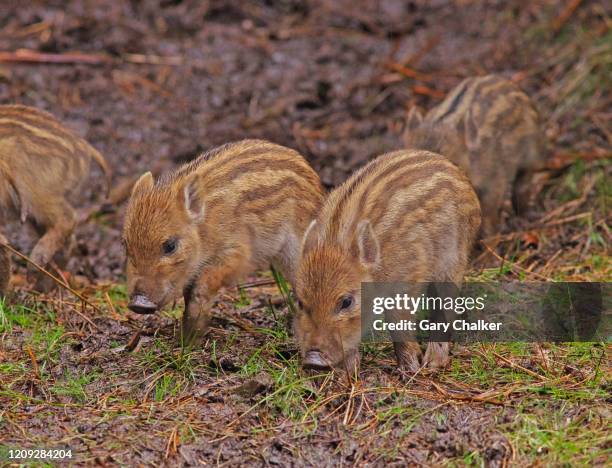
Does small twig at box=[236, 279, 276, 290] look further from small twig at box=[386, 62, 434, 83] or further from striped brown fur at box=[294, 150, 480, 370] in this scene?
small twig at box=[386, 62, 434, 83]

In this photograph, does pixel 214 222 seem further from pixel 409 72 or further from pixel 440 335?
pixel 409 72

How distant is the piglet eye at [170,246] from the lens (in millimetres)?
5301

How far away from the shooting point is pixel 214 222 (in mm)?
5535

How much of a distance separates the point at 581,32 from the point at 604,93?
89 cm

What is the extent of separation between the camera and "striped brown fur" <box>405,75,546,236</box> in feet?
24.1

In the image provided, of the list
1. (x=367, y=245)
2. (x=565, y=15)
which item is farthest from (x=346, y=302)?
(x=565, y=15)

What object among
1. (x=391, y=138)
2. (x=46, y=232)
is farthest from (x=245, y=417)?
(x=391, y=138)

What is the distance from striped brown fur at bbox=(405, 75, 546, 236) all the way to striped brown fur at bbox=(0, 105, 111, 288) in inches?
96.4

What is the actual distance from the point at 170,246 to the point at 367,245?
1066mm

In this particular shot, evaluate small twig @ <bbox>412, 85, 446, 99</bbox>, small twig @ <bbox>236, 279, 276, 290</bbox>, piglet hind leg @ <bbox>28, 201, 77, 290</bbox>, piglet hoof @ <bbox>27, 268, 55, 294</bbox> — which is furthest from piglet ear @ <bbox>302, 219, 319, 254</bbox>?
small twig @ <bbox>412, 85, 446, 99</bbox>

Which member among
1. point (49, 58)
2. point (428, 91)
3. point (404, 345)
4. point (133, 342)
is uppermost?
point (49, 58)

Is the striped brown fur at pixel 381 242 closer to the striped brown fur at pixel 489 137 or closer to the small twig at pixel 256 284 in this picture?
the small twig at pixel 256 284

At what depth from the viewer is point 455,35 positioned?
10.2 m

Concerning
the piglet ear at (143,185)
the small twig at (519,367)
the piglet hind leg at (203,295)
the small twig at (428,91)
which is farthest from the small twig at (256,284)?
the small twig at (428,91)
